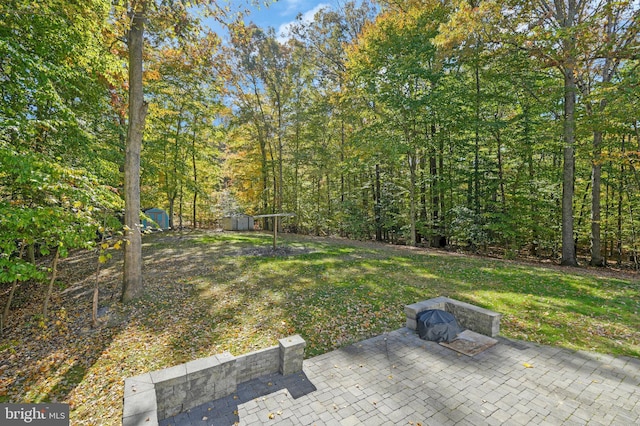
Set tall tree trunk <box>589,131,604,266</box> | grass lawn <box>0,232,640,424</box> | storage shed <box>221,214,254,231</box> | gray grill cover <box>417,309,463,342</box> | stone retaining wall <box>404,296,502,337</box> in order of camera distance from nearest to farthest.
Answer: grass lawn <box>0,232,640,424</box> < gray grill cover <box>417,309,463,342</box> < stone retaining wall <box>404,296,502,337</box> < tall tree trunk <box>589,131,604,266</box> < storage shed <box>221,214,254,231</box>

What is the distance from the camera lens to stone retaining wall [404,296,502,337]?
5.26 meters

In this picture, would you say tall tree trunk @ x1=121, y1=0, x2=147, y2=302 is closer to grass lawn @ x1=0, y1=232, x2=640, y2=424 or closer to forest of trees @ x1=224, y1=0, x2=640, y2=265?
grass lawn @ x1=0, y1=232, x2=640, y2=424

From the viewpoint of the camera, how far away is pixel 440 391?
378cm

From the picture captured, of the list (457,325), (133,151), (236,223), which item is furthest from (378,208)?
(133,151)

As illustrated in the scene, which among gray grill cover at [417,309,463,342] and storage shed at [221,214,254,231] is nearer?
gray grill cover at [417,309,463,342]

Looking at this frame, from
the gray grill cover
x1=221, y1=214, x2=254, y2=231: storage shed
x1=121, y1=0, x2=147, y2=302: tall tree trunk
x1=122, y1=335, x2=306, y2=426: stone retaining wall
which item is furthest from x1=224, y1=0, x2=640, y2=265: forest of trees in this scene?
the gray grill cover

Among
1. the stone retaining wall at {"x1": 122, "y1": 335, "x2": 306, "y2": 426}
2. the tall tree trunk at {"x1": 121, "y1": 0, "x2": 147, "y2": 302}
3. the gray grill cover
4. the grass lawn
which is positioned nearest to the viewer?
the stone retaining wall at {"x1": 122, "y1": 335, "x2": 306, "y2": 426}

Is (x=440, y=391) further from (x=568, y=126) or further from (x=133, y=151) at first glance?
(x=568, y=126)

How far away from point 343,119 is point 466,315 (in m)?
14.0

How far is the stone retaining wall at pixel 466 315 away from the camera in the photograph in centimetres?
526

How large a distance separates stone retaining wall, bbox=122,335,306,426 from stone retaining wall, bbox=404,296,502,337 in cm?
250

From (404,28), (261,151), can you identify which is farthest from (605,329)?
(261,151)

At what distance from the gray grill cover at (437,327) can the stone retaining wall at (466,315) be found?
0.27 m

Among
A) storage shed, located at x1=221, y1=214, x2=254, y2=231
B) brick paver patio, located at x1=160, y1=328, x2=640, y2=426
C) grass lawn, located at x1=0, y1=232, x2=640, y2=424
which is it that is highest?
storage shed, located at x1=221, y1=214, x2=254, y2=231
